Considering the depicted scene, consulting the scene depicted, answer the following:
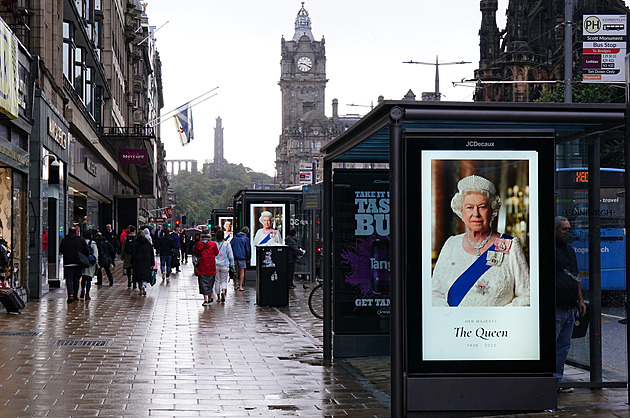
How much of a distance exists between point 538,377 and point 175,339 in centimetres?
714

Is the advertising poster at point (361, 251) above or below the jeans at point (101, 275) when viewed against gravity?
above

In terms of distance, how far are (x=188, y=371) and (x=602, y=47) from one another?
16482mm

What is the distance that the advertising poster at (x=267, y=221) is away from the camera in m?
28.7

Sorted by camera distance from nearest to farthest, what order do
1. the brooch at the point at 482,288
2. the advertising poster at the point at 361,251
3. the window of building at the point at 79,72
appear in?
the brooch at the point at 482,288 < the advertising poster at the point at 361,251 < the window of building at the point at 79,72

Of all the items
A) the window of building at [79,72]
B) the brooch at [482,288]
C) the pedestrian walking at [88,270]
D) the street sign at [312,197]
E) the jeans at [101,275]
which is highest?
the window of building at [79,72]

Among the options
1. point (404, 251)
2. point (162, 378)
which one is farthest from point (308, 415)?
point (162, 378)

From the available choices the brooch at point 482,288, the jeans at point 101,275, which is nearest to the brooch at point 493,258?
the brooch at point 482,288

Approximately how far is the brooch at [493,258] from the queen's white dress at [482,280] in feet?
0.07

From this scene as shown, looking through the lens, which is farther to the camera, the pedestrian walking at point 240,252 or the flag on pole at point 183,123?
the flag on pole at point 183,123

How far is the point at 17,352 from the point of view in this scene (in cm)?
1208

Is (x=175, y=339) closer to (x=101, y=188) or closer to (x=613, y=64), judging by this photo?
(x=613, y=64)

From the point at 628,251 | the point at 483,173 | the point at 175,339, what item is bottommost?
the point at 175,339

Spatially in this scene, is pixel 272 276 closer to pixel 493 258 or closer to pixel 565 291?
pixel 565 291

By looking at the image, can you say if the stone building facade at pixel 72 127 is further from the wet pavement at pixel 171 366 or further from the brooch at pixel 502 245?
the brooch at pixel 502 245
